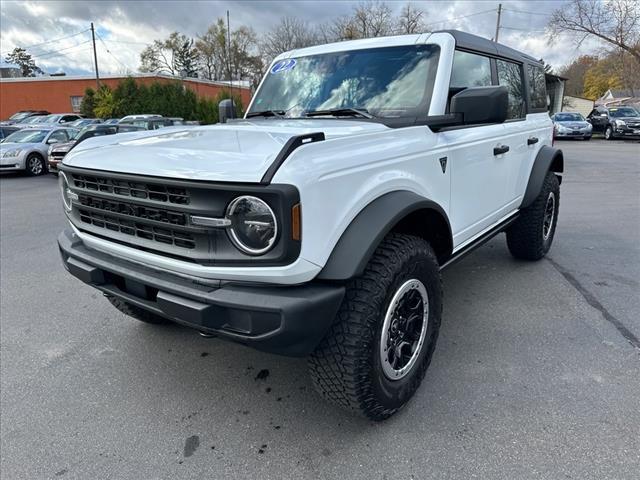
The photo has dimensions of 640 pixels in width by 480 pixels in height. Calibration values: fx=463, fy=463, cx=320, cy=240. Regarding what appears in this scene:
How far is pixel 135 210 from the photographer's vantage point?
2.17 metres

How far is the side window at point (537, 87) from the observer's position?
4.49 meters

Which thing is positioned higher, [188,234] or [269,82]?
[269,82]

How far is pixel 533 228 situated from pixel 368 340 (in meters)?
3.07

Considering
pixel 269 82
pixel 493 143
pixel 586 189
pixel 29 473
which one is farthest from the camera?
pixel 586 189

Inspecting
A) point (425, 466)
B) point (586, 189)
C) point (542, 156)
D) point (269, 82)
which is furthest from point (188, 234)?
point (586, 189)

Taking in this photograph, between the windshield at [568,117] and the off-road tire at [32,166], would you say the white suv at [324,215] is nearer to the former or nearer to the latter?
the off-road tire at [32,166]

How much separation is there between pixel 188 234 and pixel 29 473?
1345 millimetres

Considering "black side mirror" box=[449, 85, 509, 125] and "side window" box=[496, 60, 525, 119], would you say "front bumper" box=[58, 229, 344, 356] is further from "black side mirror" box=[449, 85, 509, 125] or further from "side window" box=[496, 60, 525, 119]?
"side window" box=[496, 60, 525, 119]

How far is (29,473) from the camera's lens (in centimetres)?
212

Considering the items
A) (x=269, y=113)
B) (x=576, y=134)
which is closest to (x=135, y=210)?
(x=269, y=113)

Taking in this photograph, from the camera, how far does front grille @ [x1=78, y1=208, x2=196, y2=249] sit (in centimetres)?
202

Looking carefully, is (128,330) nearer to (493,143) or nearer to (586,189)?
(493,143)

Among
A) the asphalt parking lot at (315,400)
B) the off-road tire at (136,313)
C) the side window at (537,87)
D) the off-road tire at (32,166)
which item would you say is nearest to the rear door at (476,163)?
the asphalt parking lot at (315,400)

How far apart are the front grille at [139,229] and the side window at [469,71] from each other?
1.94 meters
